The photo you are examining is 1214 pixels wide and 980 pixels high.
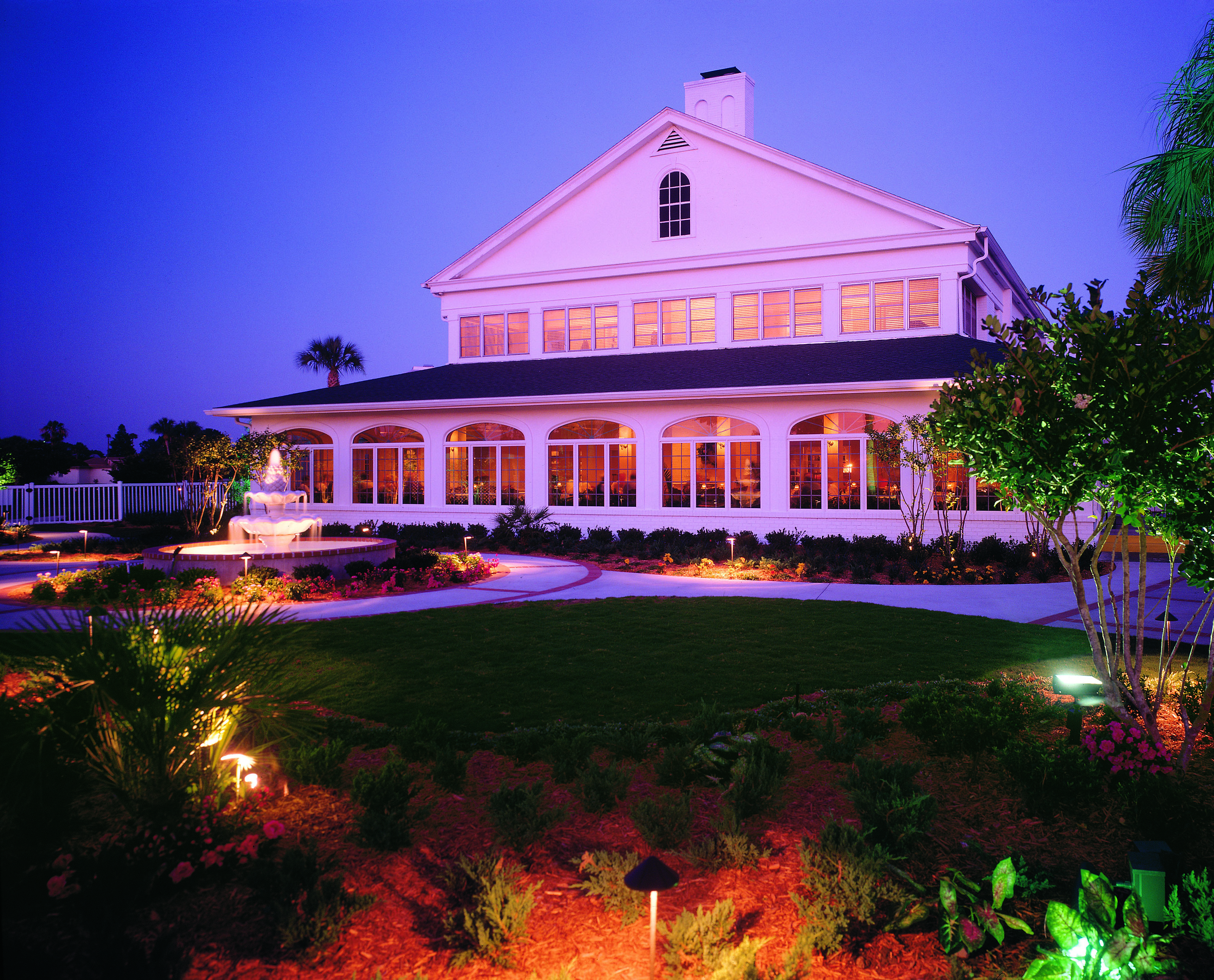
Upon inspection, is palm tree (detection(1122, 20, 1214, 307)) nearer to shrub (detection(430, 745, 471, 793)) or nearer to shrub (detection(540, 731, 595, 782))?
shrub (detection(540, 731, 595, 782))

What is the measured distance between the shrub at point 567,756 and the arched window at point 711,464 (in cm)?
1426

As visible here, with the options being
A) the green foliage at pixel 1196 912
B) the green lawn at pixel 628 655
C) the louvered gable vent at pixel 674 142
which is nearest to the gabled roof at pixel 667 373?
the louvered gable vent at pixel 674 142

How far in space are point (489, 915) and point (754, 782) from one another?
5.85 feet

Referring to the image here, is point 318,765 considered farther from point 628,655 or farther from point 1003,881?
point 628,655

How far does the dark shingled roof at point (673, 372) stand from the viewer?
17328 mm

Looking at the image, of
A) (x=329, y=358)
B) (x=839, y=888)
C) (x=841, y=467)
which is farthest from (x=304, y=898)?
(x=329, y=358)

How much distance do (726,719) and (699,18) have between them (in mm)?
28336

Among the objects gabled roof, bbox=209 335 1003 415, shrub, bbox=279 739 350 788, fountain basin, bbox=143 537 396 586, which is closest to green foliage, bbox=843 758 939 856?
shrub, bbox=279 739 350 788

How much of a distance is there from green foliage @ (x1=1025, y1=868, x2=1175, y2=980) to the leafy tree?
152 feet

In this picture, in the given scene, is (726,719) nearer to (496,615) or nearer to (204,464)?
(496,615)

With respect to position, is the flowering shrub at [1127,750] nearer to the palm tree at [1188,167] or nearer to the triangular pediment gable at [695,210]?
the palm tree at [1188,167]

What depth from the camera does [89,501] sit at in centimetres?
2684

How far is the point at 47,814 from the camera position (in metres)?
3.62

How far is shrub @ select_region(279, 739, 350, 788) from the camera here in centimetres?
451
